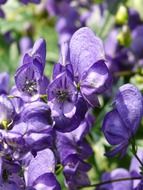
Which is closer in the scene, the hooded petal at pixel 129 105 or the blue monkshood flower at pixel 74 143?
the hooded petal at pixel 129 105

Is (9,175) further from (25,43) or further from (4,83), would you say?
(25,43)

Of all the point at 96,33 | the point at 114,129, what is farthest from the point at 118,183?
the point at 96,33

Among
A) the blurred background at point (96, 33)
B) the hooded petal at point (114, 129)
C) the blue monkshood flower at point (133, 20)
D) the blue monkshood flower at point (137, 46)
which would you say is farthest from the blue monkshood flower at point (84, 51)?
the blue monkshood flower at point (133, 20)

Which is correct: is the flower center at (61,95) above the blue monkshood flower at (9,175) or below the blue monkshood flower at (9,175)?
above

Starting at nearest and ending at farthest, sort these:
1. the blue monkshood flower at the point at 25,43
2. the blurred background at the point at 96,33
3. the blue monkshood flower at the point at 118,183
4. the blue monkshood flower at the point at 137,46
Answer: the blue monkshood flower at the point at 118,183, the blurred background at the point at 96,33, the blue monkshood flower at the point at 137,46, the blue monkshood flower at the point at 25,43

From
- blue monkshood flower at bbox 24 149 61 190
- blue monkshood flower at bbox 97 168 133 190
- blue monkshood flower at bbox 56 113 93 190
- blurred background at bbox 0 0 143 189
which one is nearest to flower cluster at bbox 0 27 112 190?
blue monkshood flower at bbox 24 149 61 190

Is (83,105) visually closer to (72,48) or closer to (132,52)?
(72,48)

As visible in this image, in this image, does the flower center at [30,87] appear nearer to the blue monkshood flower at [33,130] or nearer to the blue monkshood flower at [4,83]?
the blue monkshood flower at [33,130]

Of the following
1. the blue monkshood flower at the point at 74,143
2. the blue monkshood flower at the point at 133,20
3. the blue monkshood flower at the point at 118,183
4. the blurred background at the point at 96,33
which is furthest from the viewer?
the blue monkshood flower at the point at 133,20
